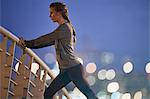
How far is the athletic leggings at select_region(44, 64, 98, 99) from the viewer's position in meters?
2.50

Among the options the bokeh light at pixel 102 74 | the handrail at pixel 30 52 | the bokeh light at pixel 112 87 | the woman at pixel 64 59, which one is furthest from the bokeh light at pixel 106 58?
the woman at pixel 64 59

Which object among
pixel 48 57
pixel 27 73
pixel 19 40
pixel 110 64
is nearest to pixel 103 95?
pixel 110 64

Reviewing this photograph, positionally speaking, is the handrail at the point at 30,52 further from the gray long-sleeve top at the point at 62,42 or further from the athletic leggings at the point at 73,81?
the athletic leggings at the point at 73,81

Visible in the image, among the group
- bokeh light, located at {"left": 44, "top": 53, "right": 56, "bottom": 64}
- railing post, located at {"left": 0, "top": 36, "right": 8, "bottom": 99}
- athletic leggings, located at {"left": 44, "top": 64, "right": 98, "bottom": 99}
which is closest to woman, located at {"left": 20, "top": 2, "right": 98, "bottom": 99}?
athletic leggings, located at {"left": 44, "top": 64, "right": 98, "bottom": 99}

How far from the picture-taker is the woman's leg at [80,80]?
2.50 m

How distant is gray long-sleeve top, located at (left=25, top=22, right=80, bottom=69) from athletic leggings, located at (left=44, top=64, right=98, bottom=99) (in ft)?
Answer: 0.14

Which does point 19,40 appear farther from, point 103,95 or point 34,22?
point 103,95

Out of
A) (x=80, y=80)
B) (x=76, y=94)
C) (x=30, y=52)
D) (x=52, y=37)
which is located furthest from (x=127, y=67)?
(x=52, y=37)

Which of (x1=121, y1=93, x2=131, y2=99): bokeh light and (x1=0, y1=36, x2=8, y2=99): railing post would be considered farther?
(x1=121, y1=93, x2=131, y2=99): bokeh light

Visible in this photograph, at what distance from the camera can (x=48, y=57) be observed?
12.0 feet

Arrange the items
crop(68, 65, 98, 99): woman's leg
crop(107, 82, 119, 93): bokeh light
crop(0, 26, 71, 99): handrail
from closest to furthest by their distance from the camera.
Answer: crop(68, 65, 98, 99): woman's leg
crop(0, 26, 71, 99): handrail
crop(107, 82, 119, 93): bokeh light

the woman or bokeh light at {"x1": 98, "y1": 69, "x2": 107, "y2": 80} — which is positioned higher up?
bokeh light at {"x1": 98, "y1": 69, "x2": 107, "y2": 80}

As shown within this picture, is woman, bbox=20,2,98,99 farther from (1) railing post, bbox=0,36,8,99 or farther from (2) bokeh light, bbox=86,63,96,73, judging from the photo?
(2) bokeh light, bbox=86,63,96,73

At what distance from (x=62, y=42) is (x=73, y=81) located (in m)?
0.29
